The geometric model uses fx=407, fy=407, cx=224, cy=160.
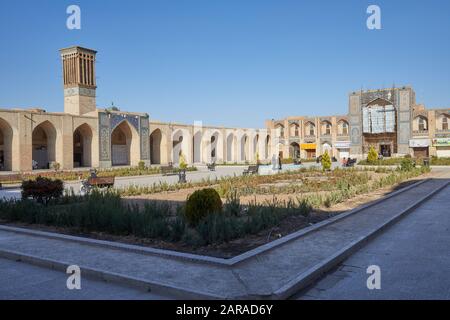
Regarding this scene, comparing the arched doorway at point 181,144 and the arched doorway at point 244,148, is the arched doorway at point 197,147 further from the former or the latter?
the arched doorway at point 244,148

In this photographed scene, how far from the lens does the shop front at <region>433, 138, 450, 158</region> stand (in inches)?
1672

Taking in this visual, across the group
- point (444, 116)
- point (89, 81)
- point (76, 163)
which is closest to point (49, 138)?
point (76, 163)

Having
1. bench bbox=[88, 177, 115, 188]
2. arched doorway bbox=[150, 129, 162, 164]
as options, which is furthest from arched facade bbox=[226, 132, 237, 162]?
bench bbox=[88, 177, 115, 188]

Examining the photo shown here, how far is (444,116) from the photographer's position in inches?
1689

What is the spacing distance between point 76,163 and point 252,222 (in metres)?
34.0

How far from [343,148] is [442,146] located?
1127 cm

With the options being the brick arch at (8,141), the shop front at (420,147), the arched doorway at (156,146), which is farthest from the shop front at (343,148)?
the brick arch at (8,141)

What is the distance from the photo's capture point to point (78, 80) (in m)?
36.8

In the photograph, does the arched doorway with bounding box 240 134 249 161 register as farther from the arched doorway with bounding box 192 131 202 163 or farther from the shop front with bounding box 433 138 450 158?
the shop front with bounding box 433 138 450 158

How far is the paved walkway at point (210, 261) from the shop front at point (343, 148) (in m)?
44.8

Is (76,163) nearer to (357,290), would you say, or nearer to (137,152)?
(137,152)

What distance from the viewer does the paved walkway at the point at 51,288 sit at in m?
4.04

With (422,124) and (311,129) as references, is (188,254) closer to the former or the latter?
(422,124)

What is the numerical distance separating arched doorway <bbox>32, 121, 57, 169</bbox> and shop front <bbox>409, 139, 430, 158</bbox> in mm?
35728
